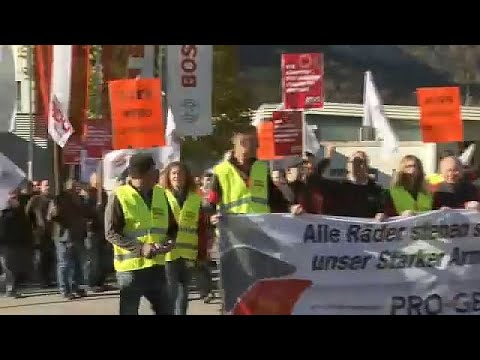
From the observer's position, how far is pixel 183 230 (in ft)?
27.7

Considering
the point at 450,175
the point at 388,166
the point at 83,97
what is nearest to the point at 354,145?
the point at 388,166

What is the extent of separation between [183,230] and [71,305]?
2.96m

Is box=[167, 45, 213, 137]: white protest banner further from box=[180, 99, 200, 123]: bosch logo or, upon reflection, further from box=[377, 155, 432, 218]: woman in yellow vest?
box=[377, 155, 432, 218]: woman in yellow vest

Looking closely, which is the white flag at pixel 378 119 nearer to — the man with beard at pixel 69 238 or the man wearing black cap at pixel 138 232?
the man with beard at pixel 69 238

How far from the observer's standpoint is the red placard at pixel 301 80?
469 inches

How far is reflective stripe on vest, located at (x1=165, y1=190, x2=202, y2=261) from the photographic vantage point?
8289mm

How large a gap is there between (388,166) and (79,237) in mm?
8777

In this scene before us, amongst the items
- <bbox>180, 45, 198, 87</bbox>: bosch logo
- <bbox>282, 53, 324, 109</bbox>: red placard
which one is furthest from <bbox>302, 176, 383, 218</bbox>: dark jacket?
<bbox>180, 45, 198, 87</bbox>: bosch logo

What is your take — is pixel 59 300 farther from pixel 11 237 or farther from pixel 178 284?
pixel 178 284

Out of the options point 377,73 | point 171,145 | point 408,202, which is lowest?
point 408,202

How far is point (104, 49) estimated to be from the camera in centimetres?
1367

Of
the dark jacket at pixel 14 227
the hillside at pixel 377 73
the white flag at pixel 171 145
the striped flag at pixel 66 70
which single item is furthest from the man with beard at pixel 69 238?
the hillside at pixel 377 73

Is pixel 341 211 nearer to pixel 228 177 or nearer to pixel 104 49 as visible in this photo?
pixel 228 177

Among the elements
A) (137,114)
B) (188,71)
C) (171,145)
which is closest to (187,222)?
(137,114)
